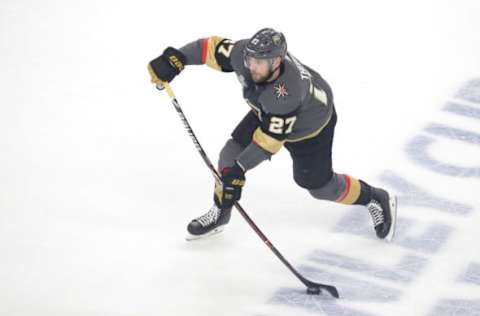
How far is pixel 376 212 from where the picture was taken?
5531 mm

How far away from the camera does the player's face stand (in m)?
4.71

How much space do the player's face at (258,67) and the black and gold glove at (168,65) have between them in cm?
53

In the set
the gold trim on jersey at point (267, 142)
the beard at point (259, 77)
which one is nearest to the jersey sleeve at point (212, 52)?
the beard at point (259, 77)

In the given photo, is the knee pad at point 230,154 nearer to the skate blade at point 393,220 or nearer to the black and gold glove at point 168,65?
the black and gold glove at point 168,65

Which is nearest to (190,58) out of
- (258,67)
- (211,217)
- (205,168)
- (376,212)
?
(258,67)

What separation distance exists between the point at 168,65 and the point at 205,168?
1.10 meters

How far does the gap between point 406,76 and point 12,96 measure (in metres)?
2.54

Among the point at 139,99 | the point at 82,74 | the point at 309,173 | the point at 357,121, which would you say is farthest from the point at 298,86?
the point at 82,74

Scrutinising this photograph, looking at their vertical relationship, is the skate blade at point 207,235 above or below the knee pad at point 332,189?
below

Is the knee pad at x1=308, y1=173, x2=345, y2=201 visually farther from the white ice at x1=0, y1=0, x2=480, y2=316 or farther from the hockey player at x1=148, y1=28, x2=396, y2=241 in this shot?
the white ice at x1=0, y1=0, x2=480, y2=316

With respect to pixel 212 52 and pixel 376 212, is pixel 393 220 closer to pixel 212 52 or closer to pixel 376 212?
pixel 376 212

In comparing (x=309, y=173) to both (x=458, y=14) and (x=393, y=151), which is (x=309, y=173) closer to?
(x=393, y=151)

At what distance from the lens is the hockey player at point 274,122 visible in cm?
475

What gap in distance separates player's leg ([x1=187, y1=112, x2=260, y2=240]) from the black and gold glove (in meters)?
0.46
